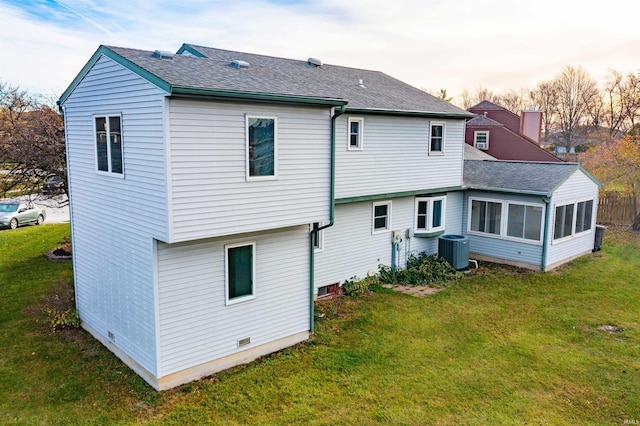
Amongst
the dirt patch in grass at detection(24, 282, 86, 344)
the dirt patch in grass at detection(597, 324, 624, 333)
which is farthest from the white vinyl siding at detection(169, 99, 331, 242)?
the dirt patch in grass at detection(597, 324, 624, 333)

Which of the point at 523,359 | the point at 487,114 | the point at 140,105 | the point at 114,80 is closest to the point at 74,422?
the point at 140,105

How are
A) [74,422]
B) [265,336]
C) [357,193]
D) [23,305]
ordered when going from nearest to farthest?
[74,422] → [265,336] → [23,305] → [357,193]

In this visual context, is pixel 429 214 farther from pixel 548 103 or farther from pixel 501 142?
pixel 548 103

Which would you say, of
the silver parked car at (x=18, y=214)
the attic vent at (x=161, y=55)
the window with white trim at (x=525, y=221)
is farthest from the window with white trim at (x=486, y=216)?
the silver parked car at (x=18, y=214)

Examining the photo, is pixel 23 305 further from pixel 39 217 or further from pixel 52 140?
pixel 39 217

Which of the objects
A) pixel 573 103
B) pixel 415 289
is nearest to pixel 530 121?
pixel 415 289
